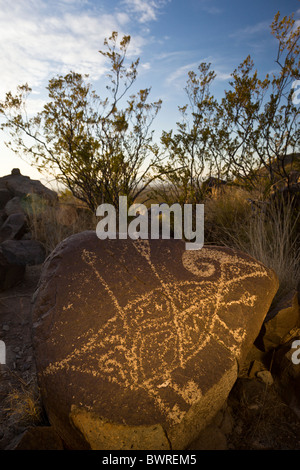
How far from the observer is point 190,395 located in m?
1.64

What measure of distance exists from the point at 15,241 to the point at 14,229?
110 centimetres

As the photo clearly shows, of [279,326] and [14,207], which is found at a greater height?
[14,207]

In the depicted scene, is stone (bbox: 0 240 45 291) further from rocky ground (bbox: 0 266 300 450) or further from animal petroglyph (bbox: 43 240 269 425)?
animal petroglyph (bbox: 43 240 269 425)

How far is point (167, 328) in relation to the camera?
1798mm

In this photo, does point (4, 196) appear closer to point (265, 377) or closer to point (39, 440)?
point (39, 440)

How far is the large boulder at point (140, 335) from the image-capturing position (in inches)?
61.2

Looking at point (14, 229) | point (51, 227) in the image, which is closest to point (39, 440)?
point (51, 227)

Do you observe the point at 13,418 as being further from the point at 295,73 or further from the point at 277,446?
the point at 295,73

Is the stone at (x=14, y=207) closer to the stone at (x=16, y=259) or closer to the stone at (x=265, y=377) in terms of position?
the stone at (x=16, y=259)

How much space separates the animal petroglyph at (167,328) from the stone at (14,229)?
13.9ft

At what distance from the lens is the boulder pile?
4.26m

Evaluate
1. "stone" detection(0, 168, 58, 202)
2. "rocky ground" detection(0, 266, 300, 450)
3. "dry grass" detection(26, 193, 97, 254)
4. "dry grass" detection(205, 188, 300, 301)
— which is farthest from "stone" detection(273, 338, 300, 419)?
"stone" detection(0, 168, 58, 202)

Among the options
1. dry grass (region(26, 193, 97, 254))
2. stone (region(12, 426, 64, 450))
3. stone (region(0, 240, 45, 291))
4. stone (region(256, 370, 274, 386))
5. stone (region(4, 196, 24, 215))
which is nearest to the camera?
stone (region(12, 426, 64, 450))

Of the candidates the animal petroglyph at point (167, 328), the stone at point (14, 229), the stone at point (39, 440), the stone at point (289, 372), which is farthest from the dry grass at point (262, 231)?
the stone at point (14, 229)
